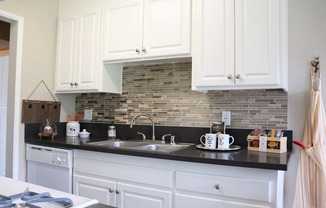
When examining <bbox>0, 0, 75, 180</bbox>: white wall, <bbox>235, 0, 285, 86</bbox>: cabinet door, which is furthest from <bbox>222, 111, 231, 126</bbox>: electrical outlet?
<bbox>0, 0, 75, 180</bbox>: white wall

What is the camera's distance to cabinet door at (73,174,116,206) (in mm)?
1886

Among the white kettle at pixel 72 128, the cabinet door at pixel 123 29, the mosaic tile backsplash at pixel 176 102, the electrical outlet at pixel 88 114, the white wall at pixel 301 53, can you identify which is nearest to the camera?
the white wall at pixel 301 53

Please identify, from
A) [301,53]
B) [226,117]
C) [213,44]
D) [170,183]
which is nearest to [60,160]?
[170,183]

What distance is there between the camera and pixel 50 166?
2.23 metres

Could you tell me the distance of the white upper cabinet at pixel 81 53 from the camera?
95.7 inches

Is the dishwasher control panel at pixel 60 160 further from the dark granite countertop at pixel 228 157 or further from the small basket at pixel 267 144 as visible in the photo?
the small basket at pixel 267 144

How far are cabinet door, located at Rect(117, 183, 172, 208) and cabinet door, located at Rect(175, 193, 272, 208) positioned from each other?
0.08 m

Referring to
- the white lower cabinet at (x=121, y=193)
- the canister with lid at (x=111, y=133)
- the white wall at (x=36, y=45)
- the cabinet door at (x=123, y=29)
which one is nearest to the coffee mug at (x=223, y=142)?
the white lower cabinet at (x=121, y=193)

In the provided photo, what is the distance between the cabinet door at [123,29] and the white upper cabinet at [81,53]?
4.4 inches

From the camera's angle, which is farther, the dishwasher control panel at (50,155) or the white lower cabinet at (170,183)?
the dishwasher control panel at (50,155)

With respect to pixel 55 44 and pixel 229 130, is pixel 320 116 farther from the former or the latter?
pixel 55 44

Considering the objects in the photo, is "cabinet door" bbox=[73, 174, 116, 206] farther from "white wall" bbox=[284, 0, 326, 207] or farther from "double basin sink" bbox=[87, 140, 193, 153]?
"white wall" bbox=[284, 0, 326, 207]

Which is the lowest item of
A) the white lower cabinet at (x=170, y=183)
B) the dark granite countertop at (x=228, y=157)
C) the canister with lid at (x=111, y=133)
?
the white lower cabinet at (x=170, y=183)

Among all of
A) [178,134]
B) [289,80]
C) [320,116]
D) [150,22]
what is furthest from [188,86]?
[320,116]
